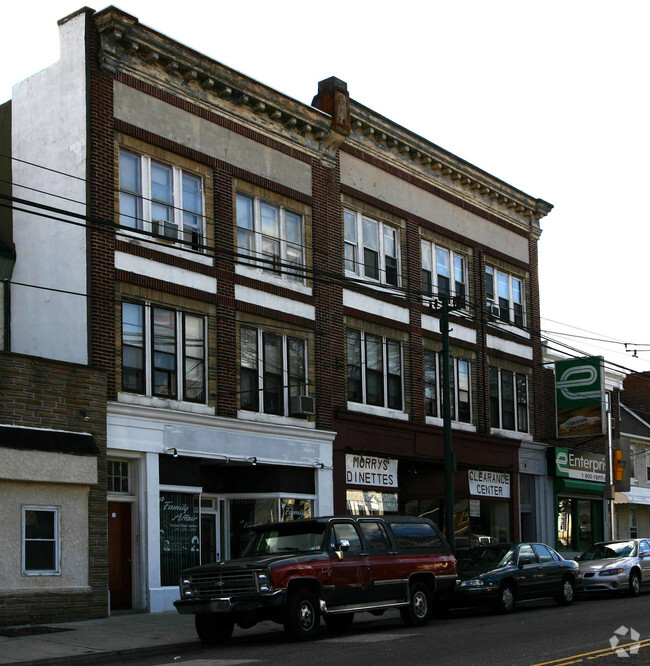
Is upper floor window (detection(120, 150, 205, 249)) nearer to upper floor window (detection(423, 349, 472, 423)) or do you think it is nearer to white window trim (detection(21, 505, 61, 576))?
white window trim (detection(21, 505, 61, 576))

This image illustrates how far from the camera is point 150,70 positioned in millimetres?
22984

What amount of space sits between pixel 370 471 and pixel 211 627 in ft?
39.7

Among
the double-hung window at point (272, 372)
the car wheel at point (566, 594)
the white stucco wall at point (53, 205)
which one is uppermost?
the white stucco wall at point (53, 205)

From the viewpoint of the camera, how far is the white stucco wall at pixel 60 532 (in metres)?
18.4

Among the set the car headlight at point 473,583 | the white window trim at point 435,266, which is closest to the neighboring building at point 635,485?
the white window trim at point 435,266

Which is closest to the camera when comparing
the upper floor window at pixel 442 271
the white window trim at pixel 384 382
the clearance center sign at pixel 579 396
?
the white window trim at pixel 384 382

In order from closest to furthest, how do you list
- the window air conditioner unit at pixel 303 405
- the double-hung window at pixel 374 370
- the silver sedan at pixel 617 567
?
the silver sedan at pixel 617 567
the window air conditioner unit at pixel 303 405
the double-hung window at pixel 374 370

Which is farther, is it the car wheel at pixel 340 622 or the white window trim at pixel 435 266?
the white window trim at pixel 435 266

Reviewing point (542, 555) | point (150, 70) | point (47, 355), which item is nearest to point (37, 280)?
point (47, 355)

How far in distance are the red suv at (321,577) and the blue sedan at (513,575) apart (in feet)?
4.05

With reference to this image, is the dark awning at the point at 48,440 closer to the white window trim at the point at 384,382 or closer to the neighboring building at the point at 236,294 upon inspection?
the neighboring building at the point at 236,294

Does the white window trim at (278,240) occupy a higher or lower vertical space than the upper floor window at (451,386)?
higher

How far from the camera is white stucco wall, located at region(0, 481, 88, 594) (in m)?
18.4

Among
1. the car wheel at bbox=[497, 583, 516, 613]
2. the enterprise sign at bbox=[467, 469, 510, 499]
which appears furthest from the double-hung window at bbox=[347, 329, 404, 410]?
the car wheel at bbox=[497, 583, 516, 613]
